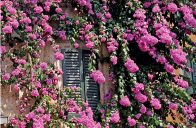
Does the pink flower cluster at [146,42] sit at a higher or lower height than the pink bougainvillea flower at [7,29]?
lower

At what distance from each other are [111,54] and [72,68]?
2.62 ft

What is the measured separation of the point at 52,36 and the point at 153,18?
2081 mm

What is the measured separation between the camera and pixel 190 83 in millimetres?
8914

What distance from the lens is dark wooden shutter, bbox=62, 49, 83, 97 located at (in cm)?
819

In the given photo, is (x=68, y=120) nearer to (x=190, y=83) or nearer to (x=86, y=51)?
(x=86, y=51)

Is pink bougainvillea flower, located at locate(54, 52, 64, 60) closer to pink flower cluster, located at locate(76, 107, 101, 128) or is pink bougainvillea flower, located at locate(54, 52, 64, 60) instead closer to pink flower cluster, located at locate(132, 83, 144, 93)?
pink flower cluster, located at locate(76, 107, 101, 128)

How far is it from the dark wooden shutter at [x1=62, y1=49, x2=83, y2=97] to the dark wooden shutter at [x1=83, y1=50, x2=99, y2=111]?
119 millimetres

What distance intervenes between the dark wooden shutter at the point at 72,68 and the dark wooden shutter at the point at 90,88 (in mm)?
119

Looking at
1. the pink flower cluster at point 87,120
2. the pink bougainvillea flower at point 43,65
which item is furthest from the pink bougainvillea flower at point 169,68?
the pink bougainvillea flower at point 43,65

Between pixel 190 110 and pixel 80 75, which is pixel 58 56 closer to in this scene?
pixel 80 75

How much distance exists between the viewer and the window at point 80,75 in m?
8.21

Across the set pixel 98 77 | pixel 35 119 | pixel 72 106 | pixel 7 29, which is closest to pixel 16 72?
pixel 7 29

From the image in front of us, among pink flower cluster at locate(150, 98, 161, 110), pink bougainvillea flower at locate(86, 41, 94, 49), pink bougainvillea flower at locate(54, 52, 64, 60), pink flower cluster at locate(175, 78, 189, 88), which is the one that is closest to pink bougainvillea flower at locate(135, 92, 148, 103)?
pink flower cluster at locate(150, 98, 161, 110)

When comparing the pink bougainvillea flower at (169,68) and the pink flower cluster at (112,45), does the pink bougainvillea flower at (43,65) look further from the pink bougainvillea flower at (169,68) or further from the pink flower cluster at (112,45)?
the pink bougainvillea flower at (169,68)
